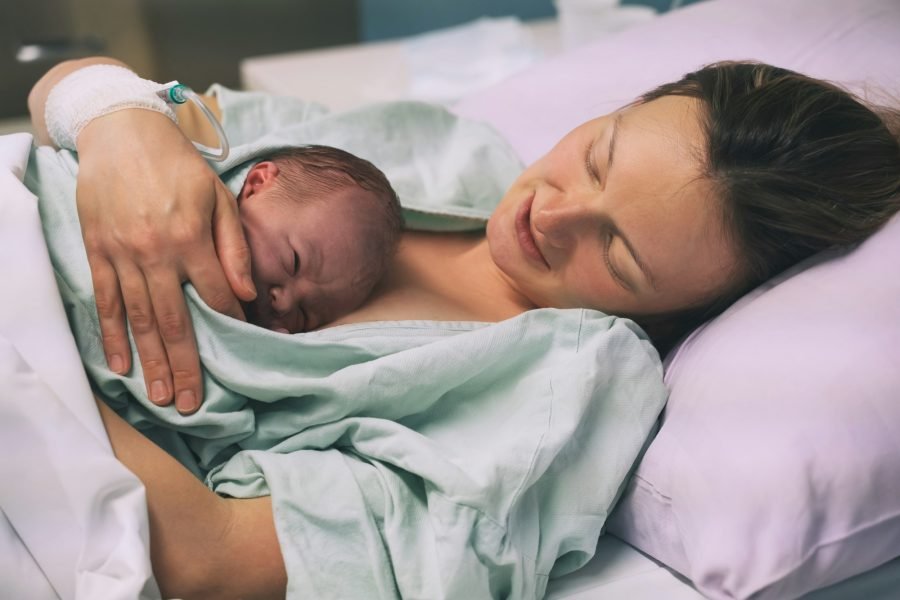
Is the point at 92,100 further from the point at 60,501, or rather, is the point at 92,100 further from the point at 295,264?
the point at 60,501

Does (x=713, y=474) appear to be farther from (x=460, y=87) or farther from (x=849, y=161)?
(x=460, y=87)

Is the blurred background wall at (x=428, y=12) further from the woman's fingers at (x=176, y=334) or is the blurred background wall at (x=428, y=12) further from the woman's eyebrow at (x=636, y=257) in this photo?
the woman's fingers at (x=176, y=334)

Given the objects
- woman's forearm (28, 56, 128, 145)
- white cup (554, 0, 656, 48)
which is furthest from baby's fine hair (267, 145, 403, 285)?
white cup (554, 0, 656, 48)

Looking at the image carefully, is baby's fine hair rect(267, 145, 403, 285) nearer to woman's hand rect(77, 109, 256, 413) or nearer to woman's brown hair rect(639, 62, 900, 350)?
woman's hand rect(77, 109, 256, 413)

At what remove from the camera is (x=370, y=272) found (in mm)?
1069

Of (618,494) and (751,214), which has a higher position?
(751,214)

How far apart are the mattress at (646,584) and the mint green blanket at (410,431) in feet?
0.08

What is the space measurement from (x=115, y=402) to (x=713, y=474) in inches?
23.4

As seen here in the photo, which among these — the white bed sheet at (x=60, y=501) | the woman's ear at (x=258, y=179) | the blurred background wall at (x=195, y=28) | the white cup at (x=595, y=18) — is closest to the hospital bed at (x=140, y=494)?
the white bed sheet at (x=60, y=501)

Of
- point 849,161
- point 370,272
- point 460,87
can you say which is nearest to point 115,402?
point 370,272

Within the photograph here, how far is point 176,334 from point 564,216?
46 centimetres

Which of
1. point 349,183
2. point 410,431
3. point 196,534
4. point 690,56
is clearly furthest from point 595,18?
point 196,534

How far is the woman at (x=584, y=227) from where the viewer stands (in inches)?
33.8

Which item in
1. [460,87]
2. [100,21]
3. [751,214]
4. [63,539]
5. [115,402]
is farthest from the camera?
[100,21]
